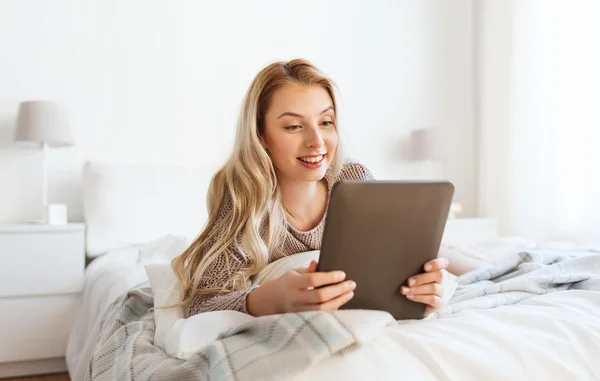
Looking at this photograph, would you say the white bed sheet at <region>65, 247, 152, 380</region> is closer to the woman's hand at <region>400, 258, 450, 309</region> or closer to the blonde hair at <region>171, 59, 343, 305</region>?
the blonde hair at <region>171, 59, 343, 305</region>

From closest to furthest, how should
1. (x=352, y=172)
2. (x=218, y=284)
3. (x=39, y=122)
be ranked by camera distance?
(x=218, y=284)
(x=352, y=172)
(x=39, y=122)

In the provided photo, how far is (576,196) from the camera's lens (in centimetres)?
338

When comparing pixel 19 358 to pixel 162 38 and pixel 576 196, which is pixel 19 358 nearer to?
pixel 162 38

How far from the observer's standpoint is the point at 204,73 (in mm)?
3457

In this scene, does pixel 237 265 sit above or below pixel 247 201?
below

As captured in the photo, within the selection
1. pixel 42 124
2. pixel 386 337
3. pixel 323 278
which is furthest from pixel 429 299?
pixel 42 124

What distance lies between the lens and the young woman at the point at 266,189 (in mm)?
1330

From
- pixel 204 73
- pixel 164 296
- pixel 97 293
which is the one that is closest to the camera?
pixel 164 296

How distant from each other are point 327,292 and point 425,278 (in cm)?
20

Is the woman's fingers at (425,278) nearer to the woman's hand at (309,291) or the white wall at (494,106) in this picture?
the woman's hand at (309,291)

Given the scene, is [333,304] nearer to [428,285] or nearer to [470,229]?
[428,285]

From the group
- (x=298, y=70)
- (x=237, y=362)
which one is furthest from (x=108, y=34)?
(x=237, y=362)

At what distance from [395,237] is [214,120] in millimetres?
→ 2535

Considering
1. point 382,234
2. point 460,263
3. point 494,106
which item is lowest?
point 460,263
